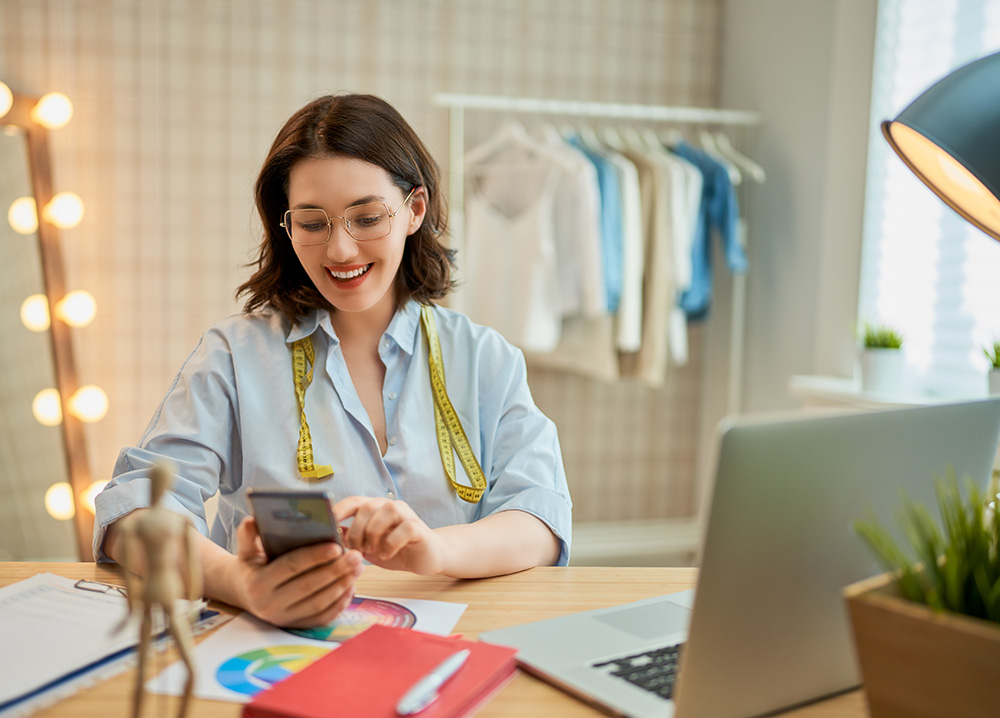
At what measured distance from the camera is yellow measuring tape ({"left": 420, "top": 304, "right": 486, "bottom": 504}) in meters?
1.38

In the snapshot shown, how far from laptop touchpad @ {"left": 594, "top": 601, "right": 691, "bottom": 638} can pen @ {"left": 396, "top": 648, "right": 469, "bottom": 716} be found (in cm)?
23

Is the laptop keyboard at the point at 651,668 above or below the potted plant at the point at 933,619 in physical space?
below

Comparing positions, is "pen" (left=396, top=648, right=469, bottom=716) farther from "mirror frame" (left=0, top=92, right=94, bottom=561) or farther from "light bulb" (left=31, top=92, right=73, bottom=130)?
"light bulb" (left=31, top=92, right=73, bottom=130)

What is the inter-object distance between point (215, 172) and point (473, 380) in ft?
6.73

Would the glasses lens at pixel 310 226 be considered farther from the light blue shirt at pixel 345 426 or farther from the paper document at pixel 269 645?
the paper document at pixel 269 645

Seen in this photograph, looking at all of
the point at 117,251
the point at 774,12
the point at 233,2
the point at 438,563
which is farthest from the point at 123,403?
the point at 774,12

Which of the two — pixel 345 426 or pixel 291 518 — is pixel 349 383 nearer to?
pixel 345 426

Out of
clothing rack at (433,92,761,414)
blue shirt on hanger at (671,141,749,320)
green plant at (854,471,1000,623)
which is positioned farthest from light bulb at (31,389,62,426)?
green plant at (854,471,1000,623)

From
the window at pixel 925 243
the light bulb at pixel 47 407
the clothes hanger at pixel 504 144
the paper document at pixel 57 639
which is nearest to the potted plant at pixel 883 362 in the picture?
the window at pixel 925 243

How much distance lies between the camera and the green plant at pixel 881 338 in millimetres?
2381

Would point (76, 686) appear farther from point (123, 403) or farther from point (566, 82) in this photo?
point (566, 82)

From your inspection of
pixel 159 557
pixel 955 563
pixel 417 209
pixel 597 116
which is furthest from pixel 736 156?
pixel 159 557

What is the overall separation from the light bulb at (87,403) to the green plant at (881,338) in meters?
2.53

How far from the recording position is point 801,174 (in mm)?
3045
